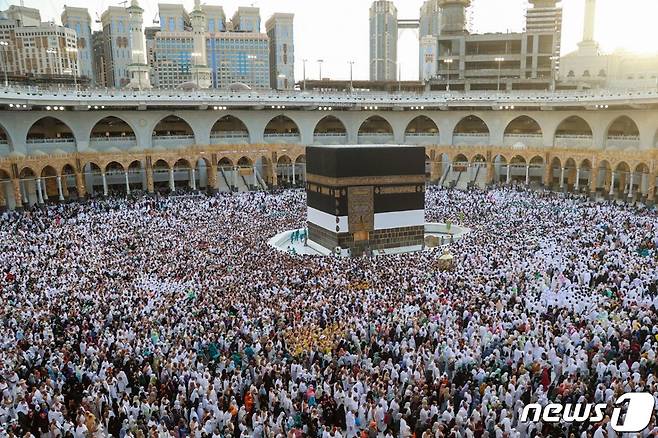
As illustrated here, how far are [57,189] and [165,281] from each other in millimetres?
20206

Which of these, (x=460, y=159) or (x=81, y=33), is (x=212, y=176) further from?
(x=81, y=33)

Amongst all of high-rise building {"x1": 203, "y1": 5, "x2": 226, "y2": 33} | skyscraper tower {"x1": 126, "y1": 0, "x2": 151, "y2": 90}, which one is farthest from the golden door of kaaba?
high-rise building {"x1": 203, "y1": 5, "x2": 226, "y2": 33}

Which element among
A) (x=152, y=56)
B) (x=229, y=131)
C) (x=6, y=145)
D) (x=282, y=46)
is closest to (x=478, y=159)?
(x=229, y=131)

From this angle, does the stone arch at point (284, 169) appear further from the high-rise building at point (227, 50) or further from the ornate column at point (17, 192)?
the high-rise building at point (227, 50)

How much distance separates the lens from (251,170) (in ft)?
118

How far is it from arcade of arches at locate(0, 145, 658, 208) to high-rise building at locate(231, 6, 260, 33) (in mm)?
76760

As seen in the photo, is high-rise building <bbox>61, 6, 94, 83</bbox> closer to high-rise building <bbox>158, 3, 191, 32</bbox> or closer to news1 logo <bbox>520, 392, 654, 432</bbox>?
high-rise building <bbox>158, 3, 191, 32</bbox>

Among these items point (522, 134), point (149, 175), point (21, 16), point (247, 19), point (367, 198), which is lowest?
point (149, 175)

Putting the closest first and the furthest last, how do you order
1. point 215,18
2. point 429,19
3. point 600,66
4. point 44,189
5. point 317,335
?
point 317,335 < point 44,189 < point 600,66 < point 429,19 < point 215,18

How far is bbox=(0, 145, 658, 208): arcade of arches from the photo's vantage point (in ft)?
93.3

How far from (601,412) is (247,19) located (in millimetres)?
109229

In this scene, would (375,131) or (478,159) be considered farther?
(375,131)

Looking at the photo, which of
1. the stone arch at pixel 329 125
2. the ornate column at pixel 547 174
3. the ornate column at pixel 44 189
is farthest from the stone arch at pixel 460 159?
the ornate column at pixel 44 189

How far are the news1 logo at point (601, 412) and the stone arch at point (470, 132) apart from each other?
31.7 m
